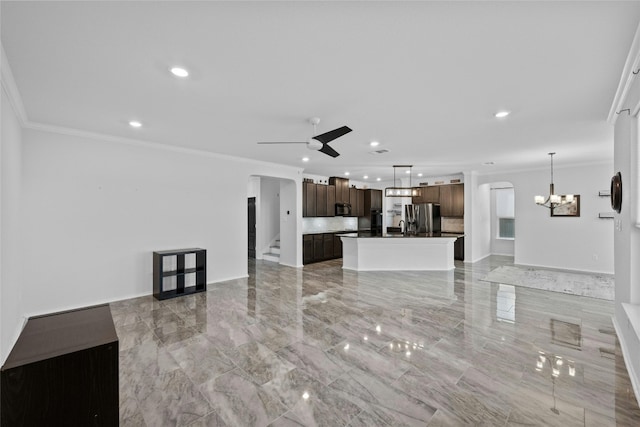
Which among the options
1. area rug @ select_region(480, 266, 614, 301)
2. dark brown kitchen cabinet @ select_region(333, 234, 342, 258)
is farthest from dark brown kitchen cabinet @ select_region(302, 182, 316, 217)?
area rug @ select_region(480, 266, 614, 301)

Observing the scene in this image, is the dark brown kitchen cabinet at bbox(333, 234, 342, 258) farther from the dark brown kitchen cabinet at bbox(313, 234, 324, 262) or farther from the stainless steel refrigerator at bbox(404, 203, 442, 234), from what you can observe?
the stainless steel refrigerator at bbox(404, 203, 442, 234)

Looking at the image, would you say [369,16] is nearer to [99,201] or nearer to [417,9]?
[417,9]

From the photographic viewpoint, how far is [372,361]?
2.77 metres

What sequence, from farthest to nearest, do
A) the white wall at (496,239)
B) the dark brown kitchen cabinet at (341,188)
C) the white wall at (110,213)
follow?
the white wall at (496,239), the dark brown kitchen cabinet at (341,188), the white wall at (110,213)

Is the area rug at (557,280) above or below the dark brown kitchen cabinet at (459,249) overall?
below

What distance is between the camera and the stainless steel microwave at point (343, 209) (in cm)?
935

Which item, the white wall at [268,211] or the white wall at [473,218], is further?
the white wall at [268,211]

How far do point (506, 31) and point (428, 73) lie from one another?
2.16ft

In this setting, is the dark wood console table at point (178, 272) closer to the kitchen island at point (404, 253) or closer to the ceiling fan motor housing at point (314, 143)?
the ceiling fan motor housing at point (314, 143)

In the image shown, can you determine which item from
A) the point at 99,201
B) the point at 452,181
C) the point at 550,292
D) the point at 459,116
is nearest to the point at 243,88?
the point at 459,116

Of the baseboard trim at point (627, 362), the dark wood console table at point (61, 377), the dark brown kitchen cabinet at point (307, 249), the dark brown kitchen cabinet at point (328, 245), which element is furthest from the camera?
the dark brown kitchen cabinet at point (328, 245)

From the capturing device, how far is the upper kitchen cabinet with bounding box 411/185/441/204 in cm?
931

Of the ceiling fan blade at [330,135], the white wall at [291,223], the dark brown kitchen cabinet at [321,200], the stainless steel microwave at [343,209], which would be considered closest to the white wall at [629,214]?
the ceiling fan blade at [330,135]

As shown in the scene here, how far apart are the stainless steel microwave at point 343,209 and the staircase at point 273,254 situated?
2.25 m
